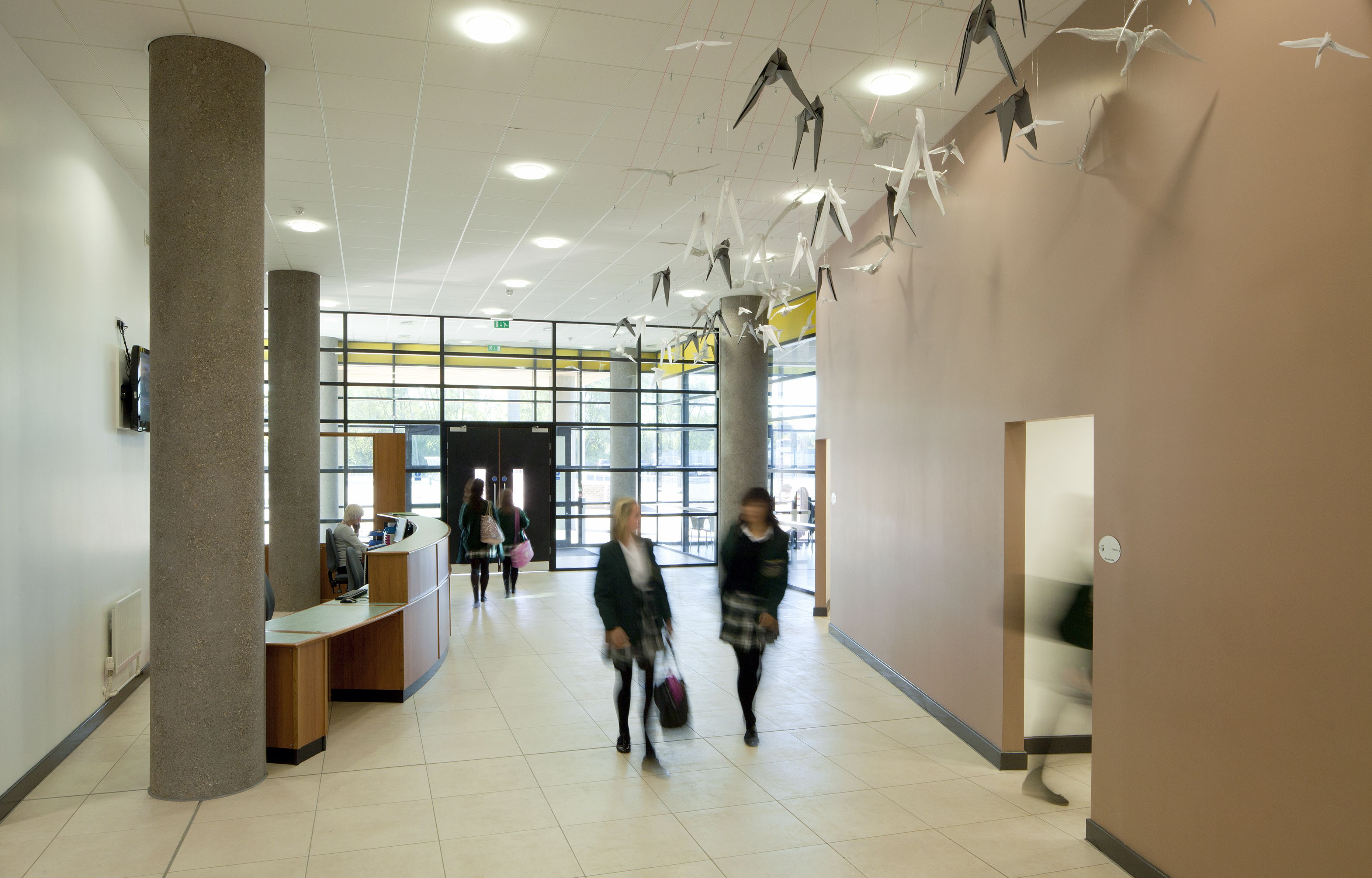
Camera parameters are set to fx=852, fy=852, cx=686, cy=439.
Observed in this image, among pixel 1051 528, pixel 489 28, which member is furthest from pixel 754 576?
pixel 489 28

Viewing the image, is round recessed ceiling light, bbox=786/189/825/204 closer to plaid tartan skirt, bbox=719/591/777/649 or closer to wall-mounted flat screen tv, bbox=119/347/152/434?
plaid tartan skirt, bbox=719/591/777/649

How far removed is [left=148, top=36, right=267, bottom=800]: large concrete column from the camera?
452 cm

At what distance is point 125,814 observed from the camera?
14.5ft

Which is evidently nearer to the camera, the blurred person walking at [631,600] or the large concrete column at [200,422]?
the large concrete column at [200,422]

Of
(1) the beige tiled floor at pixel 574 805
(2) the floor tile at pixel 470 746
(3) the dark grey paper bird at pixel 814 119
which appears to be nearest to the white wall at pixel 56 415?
(1) the beige tiled floor at pixel 574 805

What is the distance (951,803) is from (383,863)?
2.95m

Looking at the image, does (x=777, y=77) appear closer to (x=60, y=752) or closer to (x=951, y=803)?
(x=951, y=803)

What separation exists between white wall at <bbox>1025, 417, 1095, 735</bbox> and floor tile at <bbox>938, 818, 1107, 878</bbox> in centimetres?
102

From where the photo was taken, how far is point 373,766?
5203 mm

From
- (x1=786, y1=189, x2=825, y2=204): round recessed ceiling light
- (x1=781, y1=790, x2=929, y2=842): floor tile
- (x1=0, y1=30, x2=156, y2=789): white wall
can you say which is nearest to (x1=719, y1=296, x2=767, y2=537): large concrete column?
(x1=786, y1=189, x2=825, y2=204): round recessed ceiling light

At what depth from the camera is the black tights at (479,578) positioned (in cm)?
1096

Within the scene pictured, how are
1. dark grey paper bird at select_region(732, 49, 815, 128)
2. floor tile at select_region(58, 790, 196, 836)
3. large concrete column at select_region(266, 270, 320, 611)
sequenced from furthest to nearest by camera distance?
large concrete column at select_region(266, 270, 320, 611), floor tile at select_region(58, 790, 196, 836), dark grey paper bird at select_region(732, 49, 815, 128)

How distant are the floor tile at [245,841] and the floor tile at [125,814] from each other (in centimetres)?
18

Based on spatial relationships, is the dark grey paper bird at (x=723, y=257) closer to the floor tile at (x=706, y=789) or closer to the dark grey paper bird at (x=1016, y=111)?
the dark grey paper bird at (x=1016, y=111)
